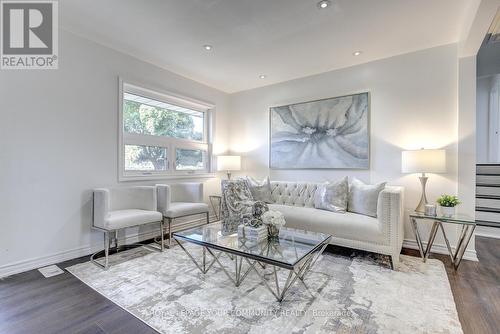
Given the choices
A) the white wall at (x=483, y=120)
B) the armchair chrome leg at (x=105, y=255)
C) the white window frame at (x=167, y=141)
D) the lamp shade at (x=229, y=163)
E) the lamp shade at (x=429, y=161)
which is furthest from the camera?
the white wall at (x=483, y=120)

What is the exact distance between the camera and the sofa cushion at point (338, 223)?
255 centimetres

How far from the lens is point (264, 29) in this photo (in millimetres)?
2613

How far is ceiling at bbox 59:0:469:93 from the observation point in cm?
225

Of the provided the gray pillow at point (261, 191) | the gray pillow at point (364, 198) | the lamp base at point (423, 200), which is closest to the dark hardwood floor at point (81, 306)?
the lamp base at point (423, 200)

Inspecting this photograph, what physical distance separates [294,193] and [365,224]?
1261 millimetres

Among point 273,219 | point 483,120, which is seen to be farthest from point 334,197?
point 483,120

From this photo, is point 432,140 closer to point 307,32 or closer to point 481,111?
point 307,32

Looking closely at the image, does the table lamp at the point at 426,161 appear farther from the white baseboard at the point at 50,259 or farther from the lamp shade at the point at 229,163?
the white baseboard at the point at 50,259

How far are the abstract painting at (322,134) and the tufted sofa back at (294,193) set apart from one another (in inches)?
15.8

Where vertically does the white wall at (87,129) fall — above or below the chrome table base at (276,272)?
above

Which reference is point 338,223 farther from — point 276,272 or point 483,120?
point 483,120

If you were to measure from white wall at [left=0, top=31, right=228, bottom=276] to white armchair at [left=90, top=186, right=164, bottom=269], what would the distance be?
0.21 metres

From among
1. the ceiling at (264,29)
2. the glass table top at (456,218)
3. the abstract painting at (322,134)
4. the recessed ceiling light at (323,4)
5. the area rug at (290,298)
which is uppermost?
the ceiling at (264,29)

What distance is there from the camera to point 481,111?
4.79m
